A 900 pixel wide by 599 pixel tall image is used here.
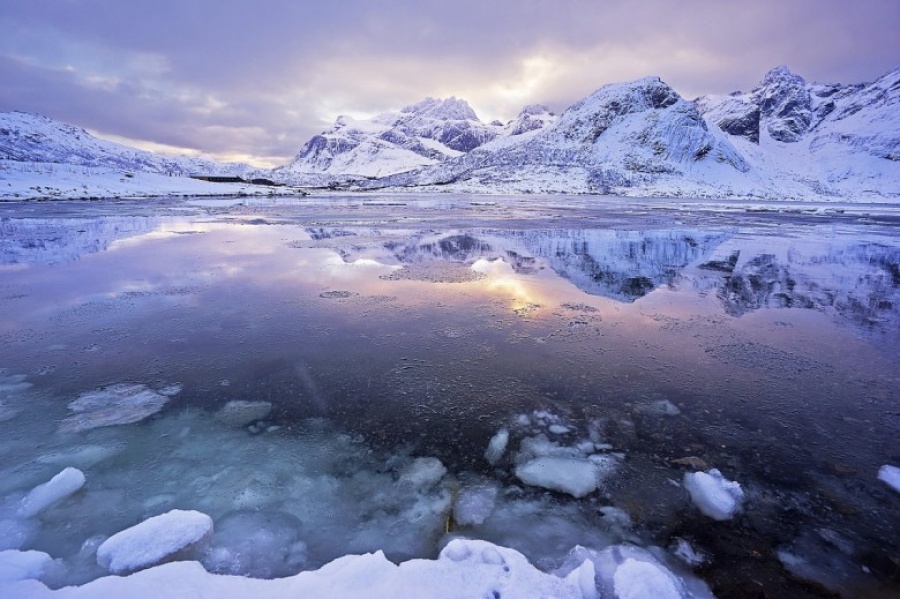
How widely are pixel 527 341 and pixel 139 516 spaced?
488 centimetres

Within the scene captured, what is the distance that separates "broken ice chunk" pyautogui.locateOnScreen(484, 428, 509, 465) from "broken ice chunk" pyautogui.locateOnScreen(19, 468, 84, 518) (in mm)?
3416

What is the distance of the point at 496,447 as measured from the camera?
4.03m

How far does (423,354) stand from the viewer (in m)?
5.92

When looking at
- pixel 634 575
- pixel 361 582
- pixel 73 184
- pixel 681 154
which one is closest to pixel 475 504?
pixel 361 582

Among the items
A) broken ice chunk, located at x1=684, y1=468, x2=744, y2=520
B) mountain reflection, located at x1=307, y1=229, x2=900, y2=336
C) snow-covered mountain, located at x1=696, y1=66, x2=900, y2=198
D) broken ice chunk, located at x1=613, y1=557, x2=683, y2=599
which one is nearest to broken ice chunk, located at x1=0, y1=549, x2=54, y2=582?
broken ice chunk, located at x1=613, y1=557, x2=683, y2=599

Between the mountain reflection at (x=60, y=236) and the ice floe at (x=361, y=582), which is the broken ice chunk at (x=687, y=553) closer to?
the ice floe at (x=361, y=582)

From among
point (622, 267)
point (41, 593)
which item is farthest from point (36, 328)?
point (622, 267)

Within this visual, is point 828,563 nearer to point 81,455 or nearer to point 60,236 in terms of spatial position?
point 81,455

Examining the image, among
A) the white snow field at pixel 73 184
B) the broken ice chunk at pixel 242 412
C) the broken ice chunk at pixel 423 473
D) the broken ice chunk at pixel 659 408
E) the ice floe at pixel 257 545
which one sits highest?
the white snow field at pixel 73 184

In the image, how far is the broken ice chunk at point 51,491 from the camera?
3227mm

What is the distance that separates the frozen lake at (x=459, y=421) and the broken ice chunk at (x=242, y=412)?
0.13ft

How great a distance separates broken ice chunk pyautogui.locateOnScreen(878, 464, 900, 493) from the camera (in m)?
3.56

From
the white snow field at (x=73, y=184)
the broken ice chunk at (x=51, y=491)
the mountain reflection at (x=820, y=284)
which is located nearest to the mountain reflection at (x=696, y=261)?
the mountain reflection at (x=820, y=284)

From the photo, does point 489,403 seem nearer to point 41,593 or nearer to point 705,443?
point 705,443
